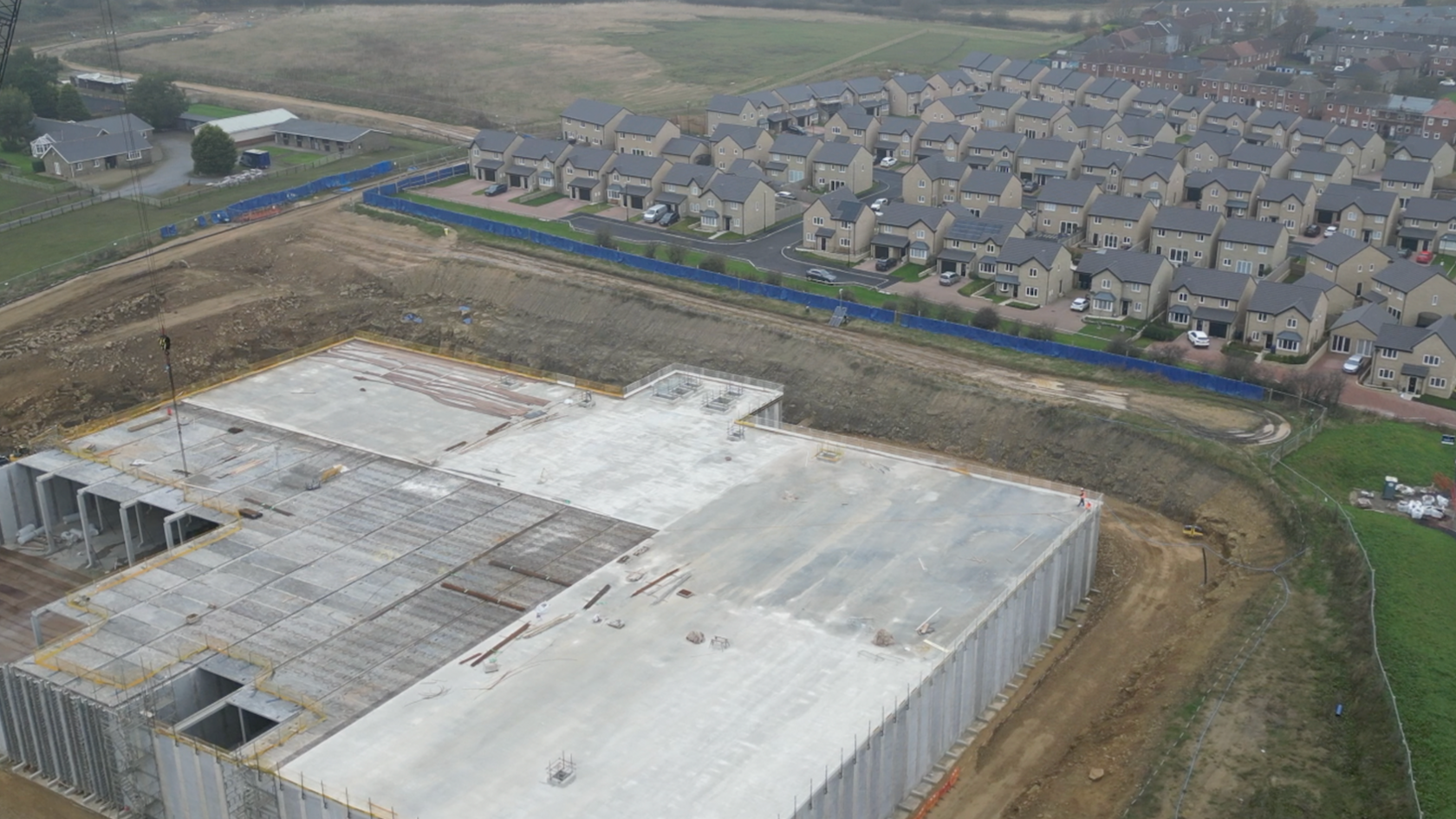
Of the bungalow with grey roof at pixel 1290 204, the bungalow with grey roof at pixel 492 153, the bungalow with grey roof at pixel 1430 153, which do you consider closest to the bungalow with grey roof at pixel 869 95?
the bungalow with grey roof at pixel 492 153

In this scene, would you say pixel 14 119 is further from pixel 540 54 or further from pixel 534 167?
pixel 540 54

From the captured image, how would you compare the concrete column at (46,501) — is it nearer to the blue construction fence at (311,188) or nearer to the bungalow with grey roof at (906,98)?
the blue construction fence at (311,188)

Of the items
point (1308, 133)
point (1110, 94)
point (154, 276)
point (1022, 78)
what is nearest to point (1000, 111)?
point (1110, 94)

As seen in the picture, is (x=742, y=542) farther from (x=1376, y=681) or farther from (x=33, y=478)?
(x=33, y=478)

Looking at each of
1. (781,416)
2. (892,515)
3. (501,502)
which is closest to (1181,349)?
(781,416)

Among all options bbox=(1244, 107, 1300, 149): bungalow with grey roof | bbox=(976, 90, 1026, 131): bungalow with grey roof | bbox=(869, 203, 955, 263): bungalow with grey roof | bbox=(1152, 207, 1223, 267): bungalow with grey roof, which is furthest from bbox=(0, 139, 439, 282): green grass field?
bbox=(1244, 107, 1300, 149): bungalow with grey roof
